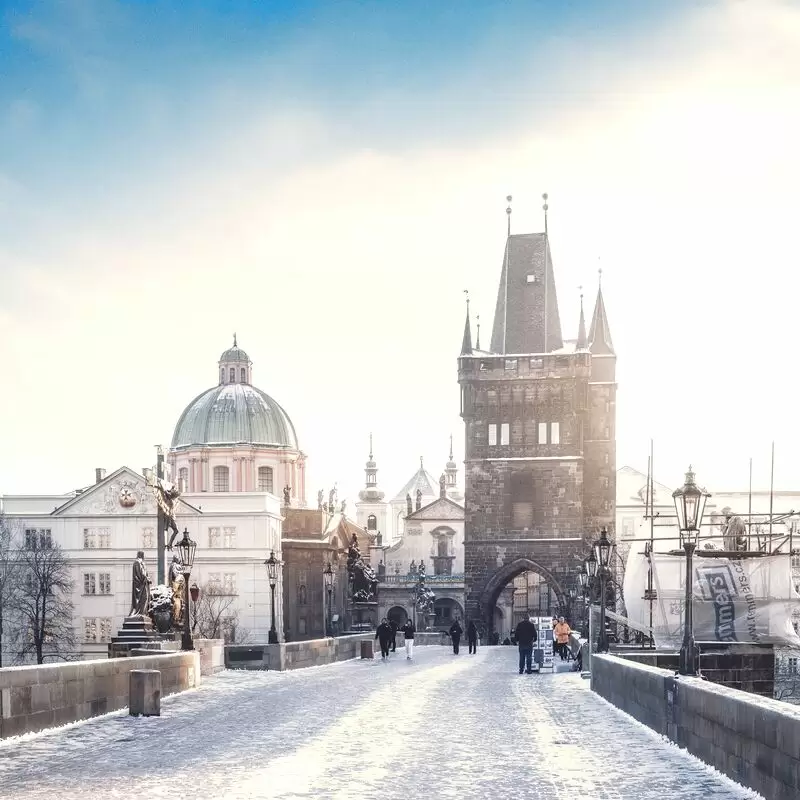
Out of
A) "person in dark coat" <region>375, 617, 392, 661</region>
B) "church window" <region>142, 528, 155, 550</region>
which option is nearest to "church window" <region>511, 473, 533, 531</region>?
"church window" <region>142, 528, 155, 550</region>

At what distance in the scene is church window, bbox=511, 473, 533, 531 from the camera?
8819 centimetres

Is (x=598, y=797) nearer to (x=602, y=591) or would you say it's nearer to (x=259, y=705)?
(x=259, y=705)

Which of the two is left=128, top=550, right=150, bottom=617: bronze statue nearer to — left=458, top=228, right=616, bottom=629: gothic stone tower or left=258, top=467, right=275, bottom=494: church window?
left=458, top=228, right=616, bottom=629: gothic stone tower

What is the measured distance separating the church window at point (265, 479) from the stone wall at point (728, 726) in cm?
8927

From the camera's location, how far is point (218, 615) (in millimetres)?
84062

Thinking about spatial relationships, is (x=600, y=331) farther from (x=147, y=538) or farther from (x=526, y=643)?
(x=526, y=643)

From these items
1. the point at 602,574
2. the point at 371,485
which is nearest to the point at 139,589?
the point at 602,574

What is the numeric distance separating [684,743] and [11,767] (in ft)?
23.1

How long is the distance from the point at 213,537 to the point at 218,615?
6518mm

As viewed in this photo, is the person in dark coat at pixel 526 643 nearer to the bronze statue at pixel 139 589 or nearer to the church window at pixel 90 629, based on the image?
the bronze statue at pixel 139 589

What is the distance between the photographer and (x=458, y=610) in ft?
399

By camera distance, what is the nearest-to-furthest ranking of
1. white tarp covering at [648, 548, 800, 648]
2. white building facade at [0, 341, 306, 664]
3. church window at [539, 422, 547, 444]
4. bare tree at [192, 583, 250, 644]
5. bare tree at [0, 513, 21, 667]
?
white tarp covering at [648, 548, 800, 648], bare tree at [0, 513, 21, 667], bare tree at [192, 583, 250, 644], white building facade at [0, 341, 306, 664], church window at [539, 422, 547, 444]

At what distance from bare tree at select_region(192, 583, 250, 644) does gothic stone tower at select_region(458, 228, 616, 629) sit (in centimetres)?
1431

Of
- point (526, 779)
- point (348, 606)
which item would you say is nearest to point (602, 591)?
point (526, 779)
